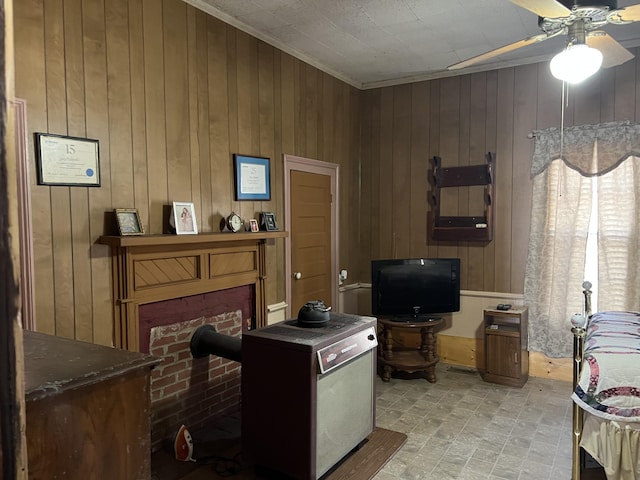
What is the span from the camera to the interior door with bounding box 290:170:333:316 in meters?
4.21

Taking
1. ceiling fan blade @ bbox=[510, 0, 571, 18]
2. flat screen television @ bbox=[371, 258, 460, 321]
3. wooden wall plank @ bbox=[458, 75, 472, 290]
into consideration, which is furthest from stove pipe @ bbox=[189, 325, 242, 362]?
wooden wall plank @ bbox=[458, 75, 472, 290]

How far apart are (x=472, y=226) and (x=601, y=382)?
2546 mm

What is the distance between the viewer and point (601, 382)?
2.10m

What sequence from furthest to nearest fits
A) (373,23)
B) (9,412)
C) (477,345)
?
(477,345)
(373,23)
(9,412)

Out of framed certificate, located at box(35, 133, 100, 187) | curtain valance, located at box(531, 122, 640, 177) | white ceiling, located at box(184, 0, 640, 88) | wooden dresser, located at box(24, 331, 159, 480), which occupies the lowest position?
wooden dresser, located at box(24, 331, 159, 480)

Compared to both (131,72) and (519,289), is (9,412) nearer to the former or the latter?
(131,72)

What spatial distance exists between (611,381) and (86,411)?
2.09m

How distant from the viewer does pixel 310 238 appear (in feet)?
14.5

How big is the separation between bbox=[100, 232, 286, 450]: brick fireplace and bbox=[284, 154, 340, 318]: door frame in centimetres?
41

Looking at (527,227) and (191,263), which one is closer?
(191,263)

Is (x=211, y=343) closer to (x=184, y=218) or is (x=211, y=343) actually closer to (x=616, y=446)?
(x=184, y=218)

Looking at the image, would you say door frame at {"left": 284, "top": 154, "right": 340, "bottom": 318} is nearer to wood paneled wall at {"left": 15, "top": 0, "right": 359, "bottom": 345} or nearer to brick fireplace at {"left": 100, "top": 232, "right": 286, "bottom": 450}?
wood paneled wall at {"left": 15, "top": 0, "right": 359, "bottom": 345}

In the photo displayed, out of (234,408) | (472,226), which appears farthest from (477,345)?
(234,408)

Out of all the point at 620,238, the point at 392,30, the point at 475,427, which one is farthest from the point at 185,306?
the point at 620,238
